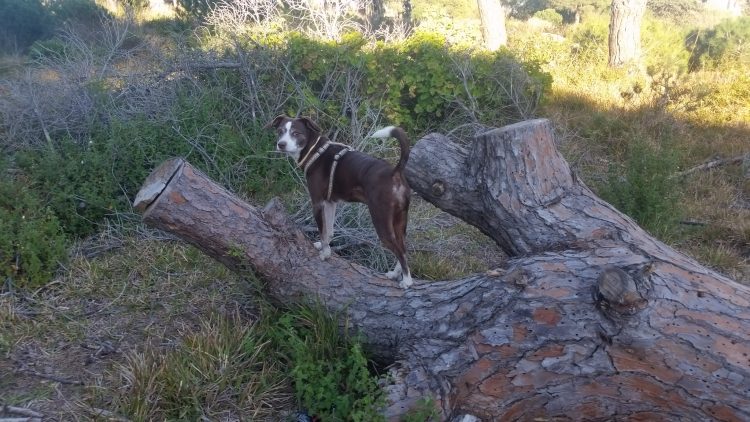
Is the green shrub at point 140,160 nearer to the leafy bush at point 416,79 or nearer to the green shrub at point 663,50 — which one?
the leafy bush at point 416,79

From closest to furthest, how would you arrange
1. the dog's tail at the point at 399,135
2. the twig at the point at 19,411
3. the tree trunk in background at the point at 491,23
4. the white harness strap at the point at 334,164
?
the twig at the point at 19,411
the dog's tail at the point at 399,135
the white harness strap at the point at 334,164
the tree trunk in background at the point at 491,23

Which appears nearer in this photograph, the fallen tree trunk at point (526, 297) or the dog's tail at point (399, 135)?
the fallen tree trunk at point (526, 297)

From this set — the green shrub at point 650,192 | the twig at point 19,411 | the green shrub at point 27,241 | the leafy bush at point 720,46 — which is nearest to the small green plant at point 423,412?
the twig at point 19,411

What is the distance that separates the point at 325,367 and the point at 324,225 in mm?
994

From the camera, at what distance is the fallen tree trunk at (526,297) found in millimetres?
2795

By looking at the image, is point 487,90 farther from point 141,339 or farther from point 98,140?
point 141,339

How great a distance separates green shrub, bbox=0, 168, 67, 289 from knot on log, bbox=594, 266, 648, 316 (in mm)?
4163

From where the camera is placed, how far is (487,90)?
7.94 m

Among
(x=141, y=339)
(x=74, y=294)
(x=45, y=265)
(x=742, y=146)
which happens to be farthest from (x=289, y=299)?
(x=742, y=146)

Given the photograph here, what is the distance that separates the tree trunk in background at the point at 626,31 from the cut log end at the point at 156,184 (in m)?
8.80

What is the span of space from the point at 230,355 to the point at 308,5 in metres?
5.81

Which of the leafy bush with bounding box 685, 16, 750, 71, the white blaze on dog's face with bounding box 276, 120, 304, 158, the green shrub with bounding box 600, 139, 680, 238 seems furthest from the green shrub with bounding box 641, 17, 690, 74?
the white blaze on dog's face with bounding box 276, 120, 304, 158

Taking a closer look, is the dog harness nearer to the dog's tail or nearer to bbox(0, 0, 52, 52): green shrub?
the dog's tail

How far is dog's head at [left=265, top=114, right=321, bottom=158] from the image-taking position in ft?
13.0
